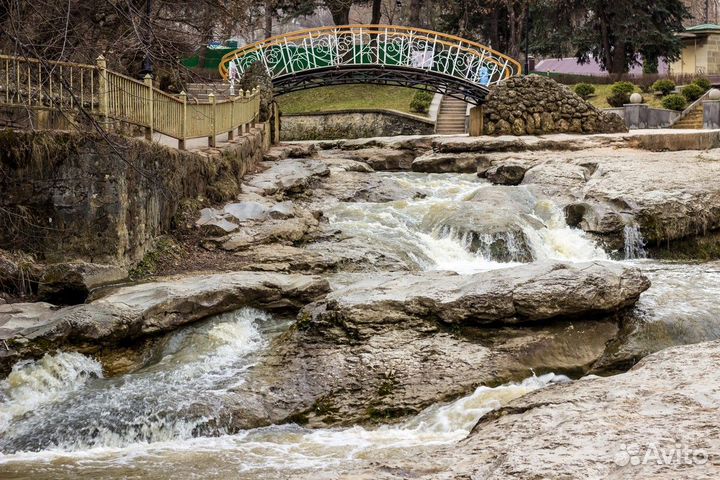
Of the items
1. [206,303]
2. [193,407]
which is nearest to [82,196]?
[206,303]

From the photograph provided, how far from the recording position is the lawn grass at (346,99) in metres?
38.8

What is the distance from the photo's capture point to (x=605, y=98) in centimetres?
3862

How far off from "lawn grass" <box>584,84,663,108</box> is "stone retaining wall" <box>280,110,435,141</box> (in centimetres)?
809

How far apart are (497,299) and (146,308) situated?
12.5 feet

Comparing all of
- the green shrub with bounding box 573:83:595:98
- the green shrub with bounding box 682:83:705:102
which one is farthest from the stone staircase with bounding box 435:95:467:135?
the green shrub with bounding box 682:83:705:102

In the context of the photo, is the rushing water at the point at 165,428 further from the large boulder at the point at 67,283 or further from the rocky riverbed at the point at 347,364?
the large boulder at the point at 67,283

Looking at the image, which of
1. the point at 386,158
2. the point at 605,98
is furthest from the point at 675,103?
the point at 386,158

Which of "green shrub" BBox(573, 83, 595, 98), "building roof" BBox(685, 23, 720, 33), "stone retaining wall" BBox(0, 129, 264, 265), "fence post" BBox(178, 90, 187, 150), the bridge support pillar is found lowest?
"stone retaining wall" BBox(0, 129, 264, 265)

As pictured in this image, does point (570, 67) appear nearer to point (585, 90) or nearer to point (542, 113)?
point (585, 90)

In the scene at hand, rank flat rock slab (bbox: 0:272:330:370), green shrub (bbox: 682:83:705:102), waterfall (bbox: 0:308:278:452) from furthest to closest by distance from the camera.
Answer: green shrub (bbox: 682:83:705:102), flat rock slab (bbox: 0:272:330:370), waterfall (bbox: 0:308:278:452)

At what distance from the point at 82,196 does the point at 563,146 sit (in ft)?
50.6

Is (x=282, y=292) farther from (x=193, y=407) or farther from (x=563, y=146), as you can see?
(x=563, y=146)

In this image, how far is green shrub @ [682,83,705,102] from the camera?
1395 inches

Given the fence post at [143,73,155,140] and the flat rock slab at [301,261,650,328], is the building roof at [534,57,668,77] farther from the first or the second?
the flat rock slab at [301,261,650,328]
